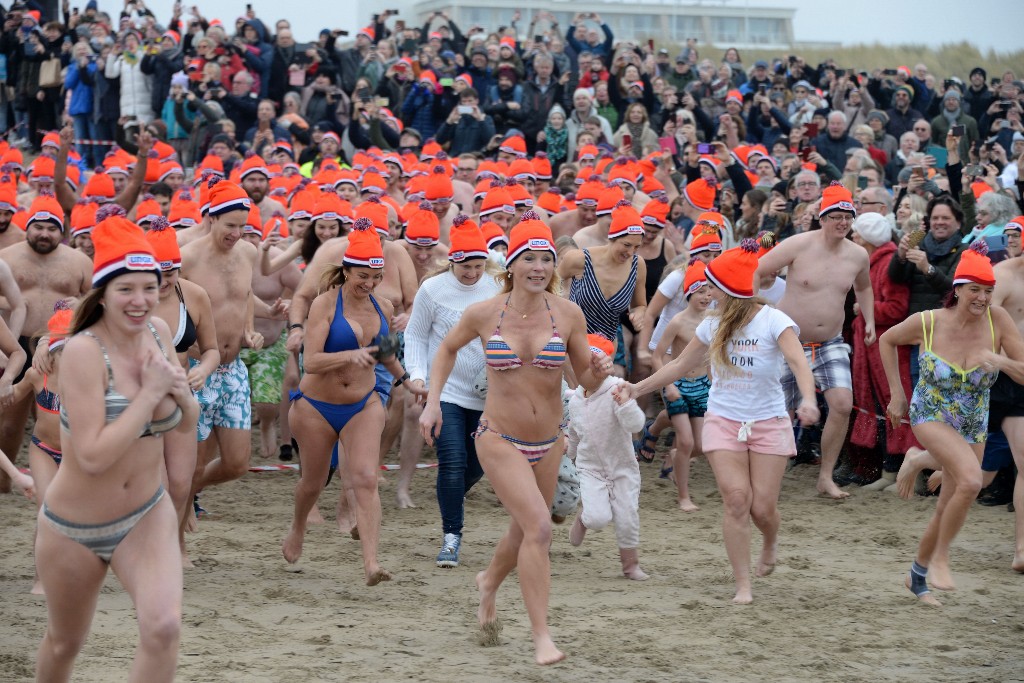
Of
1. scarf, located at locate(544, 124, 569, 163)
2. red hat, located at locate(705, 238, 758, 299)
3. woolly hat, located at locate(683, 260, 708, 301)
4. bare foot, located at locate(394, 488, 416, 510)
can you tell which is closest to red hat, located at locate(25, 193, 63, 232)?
bare foot, located at locate(394, 488, 416, 510)

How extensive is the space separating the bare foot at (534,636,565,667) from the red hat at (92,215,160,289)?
2.39 metres

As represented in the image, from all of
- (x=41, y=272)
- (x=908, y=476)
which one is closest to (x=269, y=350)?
(x=41, y=272)

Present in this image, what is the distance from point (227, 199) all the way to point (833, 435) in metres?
4.86

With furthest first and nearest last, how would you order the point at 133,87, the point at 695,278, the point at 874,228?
the point at 133,87 < the point at 874,228 < the point at 695,278

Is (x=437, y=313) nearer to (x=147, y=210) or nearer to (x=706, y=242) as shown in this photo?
(x=706, y=242)

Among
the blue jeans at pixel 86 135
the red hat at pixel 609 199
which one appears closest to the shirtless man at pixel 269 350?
the red hat at pixel 609 199

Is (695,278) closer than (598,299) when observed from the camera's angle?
Yes

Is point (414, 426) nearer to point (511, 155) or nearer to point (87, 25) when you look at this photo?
point (511, 155)

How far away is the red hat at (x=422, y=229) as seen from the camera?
9.72 m

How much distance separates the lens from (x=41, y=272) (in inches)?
367

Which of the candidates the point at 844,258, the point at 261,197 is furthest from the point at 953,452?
the point at 261,197

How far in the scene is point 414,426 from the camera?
9.98 meters

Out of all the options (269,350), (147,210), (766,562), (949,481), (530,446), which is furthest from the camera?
(269,350)

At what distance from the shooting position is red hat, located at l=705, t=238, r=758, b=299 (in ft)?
24.1
